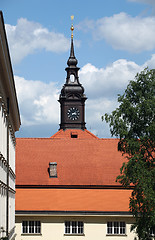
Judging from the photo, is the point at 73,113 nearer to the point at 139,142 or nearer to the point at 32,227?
the point at 32,227

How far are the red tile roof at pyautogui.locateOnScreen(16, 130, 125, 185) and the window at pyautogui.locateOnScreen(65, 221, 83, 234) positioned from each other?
481cm

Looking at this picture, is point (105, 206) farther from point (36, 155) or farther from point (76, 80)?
point (76, 80)

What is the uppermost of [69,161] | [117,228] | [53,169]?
[69,161]

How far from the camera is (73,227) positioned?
4475 cm

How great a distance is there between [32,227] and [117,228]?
24.2 ft

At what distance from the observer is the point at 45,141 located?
174 ft

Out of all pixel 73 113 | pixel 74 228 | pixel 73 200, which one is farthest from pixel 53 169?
pixel 73 113

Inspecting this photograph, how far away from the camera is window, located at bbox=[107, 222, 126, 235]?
44.6m

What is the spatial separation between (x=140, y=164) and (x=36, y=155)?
18739mm

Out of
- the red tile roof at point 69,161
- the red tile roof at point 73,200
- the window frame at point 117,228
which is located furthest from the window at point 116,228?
the red tile roof at point 69,161

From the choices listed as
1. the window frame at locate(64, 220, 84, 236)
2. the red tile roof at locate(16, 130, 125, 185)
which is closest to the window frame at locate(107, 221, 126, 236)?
the window frame at locate(64, 220, 84, 236)

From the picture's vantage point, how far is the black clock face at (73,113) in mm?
71875

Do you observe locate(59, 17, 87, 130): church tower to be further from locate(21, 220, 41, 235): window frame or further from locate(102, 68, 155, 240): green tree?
locate(102, 68, 155, 240): green tree

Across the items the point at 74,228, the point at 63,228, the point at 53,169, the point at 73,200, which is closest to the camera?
the point at 63,228
